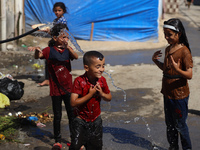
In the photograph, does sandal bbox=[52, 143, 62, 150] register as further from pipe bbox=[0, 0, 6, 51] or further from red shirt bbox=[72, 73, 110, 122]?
pipe bbox=[0, 0, 6, 51]

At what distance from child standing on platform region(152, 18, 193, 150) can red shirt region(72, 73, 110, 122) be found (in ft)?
2.87

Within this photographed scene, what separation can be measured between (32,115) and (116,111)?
1.53 m

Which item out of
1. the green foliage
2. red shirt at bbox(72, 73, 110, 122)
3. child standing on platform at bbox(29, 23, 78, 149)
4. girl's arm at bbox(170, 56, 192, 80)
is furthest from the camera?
the green foliage

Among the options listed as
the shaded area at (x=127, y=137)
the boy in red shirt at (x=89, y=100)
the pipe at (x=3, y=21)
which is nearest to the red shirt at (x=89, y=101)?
the boy in red shirt at (x=89, y=100)

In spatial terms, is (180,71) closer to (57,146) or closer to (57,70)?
(57,70)

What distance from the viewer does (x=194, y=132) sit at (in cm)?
509

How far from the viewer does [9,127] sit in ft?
16.8

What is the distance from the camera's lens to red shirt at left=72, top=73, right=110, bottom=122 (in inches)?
134

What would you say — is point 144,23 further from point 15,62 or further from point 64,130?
point 64,130

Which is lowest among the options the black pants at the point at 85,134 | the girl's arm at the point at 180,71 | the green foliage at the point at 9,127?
the green foliage at the point at 9,127

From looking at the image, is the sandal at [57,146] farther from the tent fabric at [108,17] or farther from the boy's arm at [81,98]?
the tent fabric at [108,17]

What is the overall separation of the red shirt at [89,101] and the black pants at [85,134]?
6cm

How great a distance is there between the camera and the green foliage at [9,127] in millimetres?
4859

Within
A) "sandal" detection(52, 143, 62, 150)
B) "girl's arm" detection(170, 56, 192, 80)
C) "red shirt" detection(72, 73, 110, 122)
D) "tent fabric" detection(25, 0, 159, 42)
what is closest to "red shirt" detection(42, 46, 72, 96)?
"sandal" detection(52, 143, 62, 150)
